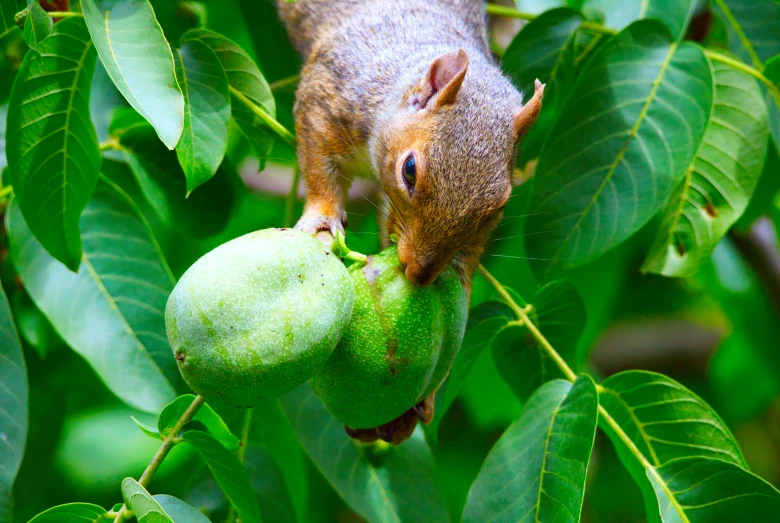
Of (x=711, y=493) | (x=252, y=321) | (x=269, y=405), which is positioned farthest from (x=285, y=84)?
(x=711, y=493)

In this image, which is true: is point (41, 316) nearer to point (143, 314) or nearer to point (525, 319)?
point (143, 314)

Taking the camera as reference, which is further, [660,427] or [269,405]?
[269,405]

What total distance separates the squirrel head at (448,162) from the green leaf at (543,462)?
15.2 inches

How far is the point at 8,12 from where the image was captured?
5.69 feet

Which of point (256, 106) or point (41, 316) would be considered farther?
point (41, 316)

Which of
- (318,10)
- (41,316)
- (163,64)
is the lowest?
(41,316)

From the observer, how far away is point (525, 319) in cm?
192

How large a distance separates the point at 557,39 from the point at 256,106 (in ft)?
2.93

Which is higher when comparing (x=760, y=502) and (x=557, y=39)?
(x=557, y=39)

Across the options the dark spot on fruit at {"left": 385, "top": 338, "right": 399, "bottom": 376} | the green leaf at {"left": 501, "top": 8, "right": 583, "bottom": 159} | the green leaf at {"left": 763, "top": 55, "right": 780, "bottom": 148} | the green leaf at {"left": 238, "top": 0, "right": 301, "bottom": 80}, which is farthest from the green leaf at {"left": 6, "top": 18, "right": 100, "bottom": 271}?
the green leaf at {"left": 763, "top": 55, "right": 780, "bottom": 148}

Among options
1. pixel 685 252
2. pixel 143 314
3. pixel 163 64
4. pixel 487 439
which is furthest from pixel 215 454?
pixel 487 439

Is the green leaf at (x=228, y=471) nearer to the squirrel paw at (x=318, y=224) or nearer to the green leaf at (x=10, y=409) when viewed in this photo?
the green leaf at (x=10, y=409)

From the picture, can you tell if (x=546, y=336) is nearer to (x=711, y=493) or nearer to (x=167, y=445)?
(x=711, y=493)

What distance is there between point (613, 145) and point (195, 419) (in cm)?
122
